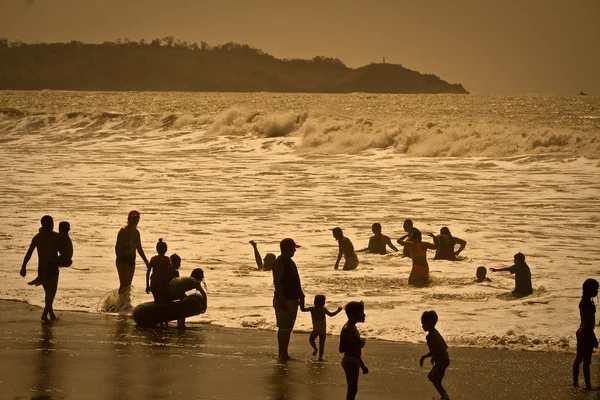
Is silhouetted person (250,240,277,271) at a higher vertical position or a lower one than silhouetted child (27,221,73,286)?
lower

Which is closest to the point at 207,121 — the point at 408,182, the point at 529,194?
the point at 408,182

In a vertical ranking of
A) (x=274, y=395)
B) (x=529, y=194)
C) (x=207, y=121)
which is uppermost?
(x=207, y=121)

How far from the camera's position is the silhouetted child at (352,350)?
8531mm

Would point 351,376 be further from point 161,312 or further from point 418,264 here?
point 418,264

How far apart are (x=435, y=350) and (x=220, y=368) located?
2.38 m

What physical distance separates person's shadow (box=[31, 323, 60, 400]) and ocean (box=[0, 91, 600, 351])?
219cm

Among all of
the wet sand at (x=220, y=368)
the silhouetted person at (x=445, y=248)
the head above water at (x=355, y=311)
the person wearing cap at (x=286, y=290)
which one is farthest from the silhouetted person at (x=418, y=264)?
the head above water at (x=355, y=311)

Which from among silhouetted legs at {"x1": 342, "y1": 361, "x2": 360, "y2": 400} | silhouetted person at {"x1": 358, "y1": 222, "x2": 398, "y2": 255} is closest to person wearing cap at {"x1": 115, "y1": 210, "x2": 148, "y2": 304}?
silhouetted person at {"x1": 358, "y1": 222, "x2": 398, "y2": 255}

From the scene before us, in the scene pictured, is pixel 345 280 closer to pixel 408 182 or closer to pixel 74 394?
pixel 74 394

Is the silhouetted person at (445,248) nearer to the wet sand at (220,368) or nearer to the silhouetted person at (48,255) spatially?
the wet sand at (220,368)

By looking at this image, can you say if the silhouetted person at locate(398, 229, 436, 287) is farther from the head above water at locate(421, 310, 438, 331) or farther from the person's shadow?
the head above water at locate(421, 310, 438, 331)

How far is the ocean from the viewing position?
13.8 metres

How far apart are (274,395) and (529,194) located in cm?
2137

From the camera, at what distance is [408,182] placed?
33625 mm
